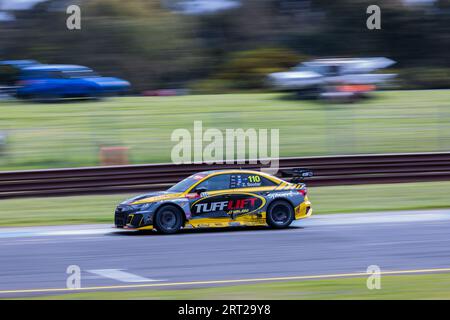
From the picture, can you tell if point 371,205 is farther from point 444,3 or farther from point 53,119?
point 444,3

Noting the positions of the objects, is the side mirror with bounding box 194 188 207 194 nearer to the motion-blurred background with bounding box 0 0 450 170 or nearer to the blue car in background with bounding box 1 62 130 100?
the motion-blurred background with bounding box 0 0 450 170

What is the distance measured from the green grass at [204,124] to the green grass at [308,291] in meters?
13.1

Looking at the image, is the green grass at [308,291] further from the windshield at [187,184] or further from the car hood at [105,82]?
the car hood at [105,82]

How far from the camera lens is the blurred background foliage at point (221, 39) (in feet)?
144

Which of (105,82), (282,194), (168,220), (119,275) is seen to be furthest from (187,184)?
(105,82)

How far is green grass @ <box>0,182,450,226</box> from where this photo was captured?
58.4 feet

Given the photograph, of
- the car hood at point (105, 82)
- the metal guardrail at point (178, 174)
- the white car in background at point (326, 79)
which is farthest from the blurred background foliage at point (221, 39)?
the metal guardrail at point (178, 174)

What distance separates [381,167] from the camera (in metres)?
22.6

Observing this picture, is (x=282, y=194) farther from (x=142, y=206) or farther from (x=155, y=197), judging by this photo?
(x=142, y=206)

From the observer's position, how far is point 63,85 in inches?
1334

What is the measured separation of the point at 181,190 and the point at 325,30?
35.7 m

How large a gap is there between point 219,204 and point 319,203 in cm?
520

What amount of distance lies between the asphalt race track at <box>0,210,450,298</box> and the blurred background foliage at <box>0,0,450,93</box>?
85.2 feet
